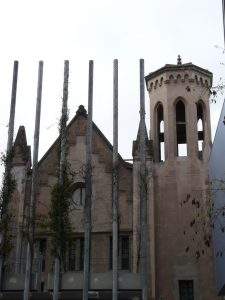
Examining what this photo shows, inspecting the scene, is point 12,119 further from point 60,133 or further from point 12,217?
point 12,217

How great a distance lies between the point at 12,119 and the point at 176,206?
8.75m

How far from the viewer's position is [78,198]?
26.3m

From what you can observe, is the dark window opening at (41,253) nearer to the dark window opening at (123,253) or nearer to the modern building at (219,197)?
the dark window opening at (123,253)

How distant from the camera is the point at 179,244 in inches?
977

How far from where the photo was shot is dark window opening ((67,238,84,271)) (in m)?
24.8

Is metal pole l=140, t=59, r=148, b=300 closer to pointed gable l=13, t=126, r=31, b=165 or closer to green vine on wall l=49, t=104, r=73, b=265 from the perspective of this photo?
green vine on wall l=49, t=104, r=73, b=265

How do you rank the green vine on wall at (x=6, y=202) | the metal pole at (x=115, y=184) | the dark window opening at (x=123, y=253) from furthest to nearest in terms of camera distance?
the dark window opening at (x=123, y=253)
the green vine on wall at (x=6, y=202)
the metal pole at (x=115, y=184)

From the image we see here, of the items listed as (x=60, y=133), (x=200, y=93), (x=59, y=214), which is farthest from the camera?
(x=200, y=93)

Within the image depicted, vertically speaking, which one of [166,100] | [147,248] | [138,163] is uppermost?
[166,100]

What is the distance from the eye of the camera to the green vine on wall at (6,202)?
23.7 metres

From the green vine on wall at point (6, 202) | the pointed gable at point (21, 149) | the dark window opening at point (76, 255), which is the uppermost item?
the pointed gable at point (21, 149)

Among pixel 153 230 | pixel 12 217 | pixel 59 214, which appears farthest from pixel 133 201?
Result: pixel 12 217

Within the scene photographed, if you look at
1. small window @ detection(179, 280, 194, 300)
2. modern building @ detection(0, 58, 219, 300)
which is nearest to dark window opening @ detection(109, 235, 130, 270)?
modern building @ detection(0, 58, 219, 300)

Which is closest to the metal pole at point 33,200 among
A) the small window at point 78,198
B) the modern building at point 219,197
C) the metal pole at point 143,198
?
the small window at point 78,198
